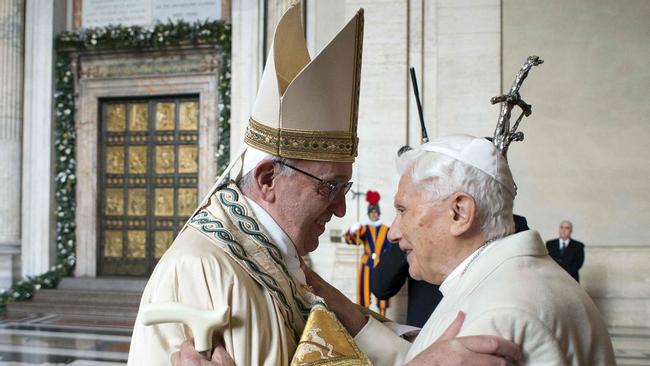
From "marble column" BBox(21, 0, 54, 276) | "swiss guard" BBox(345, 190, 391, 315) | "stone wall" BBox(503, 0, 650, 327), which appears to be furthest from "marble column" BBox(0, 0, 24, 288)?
"stone wall" BBox(503, 0, 650, 327)

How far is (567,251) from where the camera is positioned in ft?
27.9

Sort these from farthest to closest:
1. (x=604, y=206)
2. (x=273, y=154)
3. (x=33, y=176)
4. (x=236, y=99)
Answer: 1. (x=33, y=176)
2. (x=236, y=99)
3. (x=604, y=206)
4. (x=273, y=154)

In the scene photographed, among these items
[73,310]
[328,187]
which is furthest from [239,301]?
[73,310]

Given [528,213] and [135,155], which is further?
[135,155]

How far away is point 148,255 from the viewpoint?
431 inches

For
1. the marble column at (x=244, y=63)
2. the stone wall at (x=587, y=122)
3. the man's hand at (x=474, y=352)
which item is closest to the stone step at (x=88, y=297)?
the marble column at (x=244, y=63)

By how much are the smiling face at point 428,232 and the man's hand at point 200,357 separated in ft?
2.05

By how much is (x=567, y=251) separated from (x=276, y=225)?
7.31 m

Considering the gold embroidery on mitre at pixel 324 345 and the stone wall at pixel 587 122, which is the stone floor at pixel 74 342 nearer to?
the stone wall at pixel 587 122

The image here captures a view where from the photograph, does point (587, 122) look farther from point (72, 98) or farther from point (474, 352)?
point (474, 352)

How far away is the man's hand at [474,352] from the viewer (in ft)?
4.43

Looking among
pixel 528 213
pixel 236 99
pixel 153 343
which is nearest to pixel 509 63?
pixel 528 213

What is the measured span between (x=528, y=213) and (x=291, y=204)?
7.76m

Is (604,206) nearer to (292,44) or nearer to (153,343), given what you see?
(292,44)
